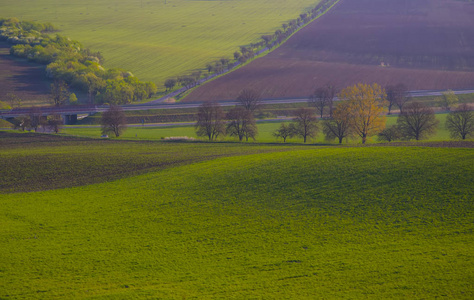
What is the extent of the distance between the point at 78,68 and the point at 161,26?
63.9 meters

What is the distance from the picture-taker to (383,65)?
355ft

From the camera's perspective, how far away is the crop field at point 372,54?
97.1 meters

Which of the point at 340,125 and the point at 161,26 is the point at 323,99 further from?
the point at 161,26

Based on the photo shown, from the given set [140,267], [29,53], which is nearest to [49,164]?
[140,267]

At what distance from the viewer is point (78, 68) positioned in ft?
338

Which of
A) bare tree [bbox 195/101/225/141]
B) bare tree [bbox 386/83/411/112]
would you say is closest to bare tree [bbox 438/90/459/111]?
bare tree [bbox 386/83/411/112]

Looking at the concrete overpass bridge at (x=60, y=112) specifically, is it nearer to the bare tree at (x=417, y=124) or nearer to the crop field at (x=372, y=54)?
the crop field at (x=372, y=54)

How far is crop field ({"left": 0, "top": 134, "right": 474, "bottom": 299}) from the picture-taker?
844 inches

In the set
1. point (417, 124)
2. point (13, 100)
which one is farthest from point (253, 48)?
point (417, 124)

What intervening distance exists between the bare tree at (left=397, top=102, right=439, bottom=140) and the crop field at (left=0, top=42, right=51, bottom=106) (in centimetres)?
7125

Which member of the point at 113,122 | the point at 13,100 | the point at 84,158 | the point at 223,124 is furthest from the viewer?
the point at 13,100

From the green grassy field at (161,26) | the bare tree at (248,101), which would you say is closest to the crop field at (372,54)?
the bare tree at (248,101)

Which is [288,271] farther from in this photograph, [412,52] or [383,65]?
[412,52]

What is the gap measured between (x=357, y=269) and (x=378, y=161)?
1616 cm
